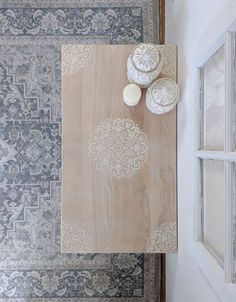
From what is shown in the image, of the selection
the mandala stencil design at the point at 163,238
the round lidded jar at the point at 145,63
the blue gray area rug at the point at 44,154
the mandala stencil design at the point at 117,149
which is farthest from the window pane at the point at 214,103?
the blue gray area rug at the point at 44,154

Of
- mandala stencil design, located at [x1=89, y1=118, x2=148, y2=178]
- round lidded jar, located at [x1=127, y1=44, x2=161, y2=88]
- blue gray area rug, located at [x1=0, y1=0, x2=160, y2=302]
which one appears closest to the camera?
round lidded jar, located at [x1=127, y1=44, x2=161, y2=88]

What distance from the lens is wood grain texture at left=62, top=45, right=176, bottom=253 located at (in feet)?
4.44

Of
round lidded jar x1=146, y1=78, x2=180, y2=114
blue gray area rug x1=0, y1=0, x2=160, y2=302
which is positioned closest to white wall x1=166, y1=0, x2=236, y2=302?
round lidded jar x1=146, y1=78, x2=180, y2=114

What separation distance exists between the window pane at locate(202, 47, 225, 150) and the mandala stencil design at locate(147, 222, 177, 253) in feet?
1.52

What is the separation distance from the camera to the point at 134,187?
1.36 meters

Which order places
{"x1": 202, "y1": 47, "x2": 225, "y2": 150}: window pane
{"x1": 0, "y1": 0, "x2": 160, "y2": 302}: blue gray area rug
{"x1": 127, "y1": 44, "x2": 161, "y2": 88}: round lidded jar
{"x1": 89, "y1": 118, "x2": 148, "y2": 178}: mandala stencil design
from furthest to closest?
{"x1": 0, "y1": 0, "x2": 160, "y2": 302}: blue gray area rug < {"x1": 89, "y1": 118, "x2": 148, "y2": 178}: mandala stencil design < {"x1": 127, "y1": 44, "x2": 161, "y2": 88}: round lidded jar < {"x1": 202, "y1": 47, "x2": 225, "y2": 150}: window pane

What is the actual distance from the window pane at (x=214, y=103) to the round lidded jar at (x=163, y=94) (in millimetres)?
229

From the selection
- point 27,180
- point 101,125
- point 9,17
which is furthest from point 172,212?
point 9,17

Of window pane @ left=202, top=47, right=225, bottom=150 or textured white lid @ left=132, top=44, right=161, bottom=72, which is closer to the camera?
window pane @ left=202, top=47, right=225, bottom=150

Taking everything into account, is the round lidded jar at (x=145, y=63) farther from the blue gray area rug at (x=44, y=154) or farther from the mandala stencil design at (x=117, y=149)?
the blue gray area rug at (x=44, y=154)

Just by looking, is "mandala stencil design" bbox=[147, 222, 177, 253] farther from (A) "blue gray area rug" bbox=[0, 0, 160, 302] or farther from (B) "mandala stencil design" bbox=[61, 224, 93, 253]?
(A) "blue gray area rug" bbox=[0, 0, 160, 302]

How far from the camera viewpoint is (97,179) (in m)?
1.36

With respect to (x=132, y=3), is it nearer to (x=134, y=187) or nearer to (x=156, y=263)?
(x=134, y=187)

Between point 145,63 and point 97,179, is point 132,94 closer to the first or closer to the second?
point 145,63
